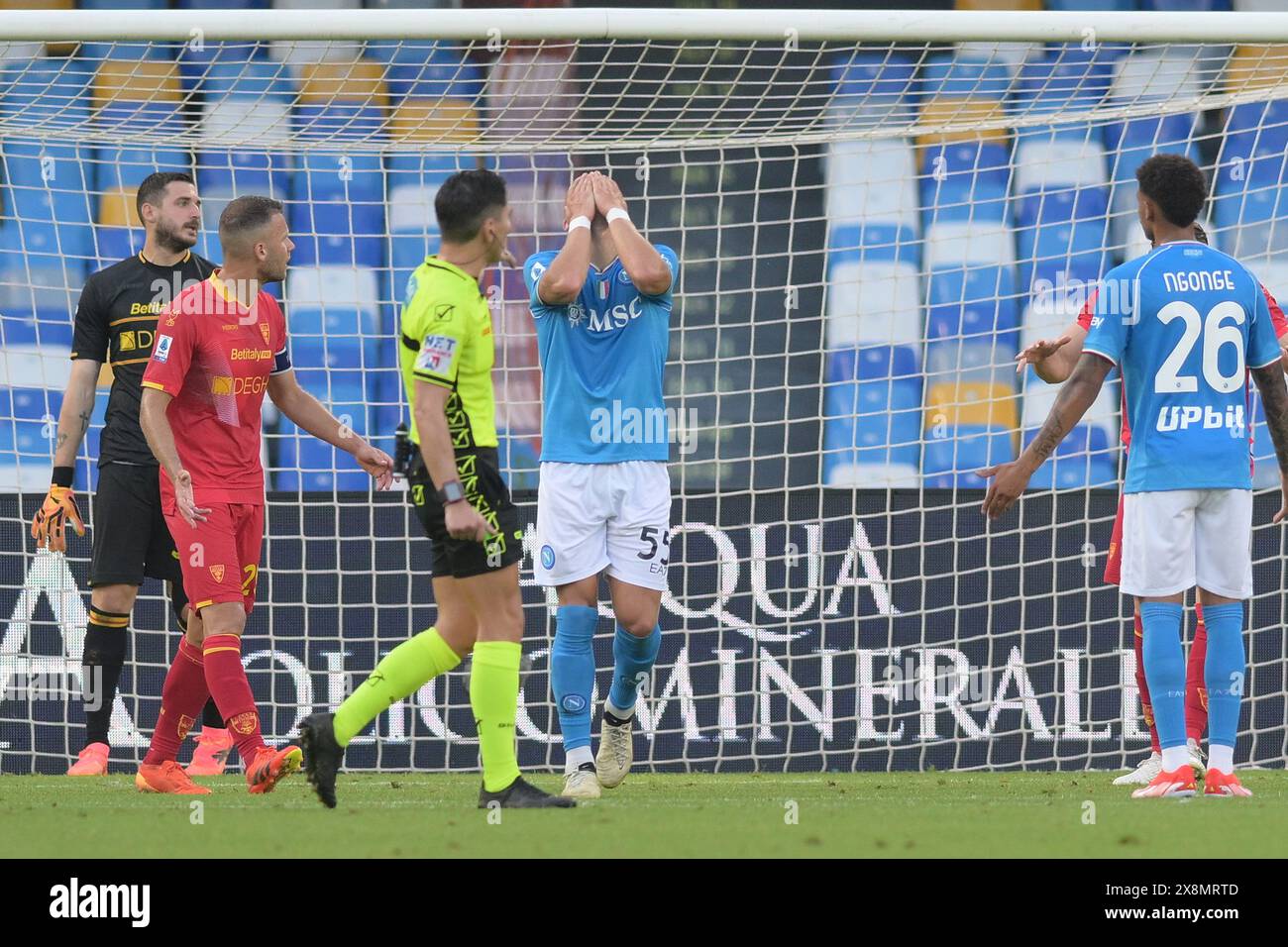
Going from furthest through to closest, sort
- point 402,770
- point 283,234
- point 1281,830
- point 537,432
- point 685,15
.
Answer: point 537,432
point 402,770
point 685,15
point 283,234
point 1281,830

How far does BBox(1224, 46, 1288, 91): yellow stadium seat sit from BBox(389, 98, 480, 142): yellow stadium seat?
311 centimetres

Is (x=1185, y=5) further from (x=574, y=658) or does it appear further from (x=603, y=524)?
(x=574, y=658)

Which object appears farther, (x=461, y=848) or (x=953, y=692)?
(x=953, y=692)

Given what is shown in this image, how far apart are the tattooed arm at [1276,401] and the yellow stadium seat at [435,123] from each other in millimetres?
3508

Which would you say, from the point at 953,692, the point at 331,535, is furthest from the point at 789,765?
the point at 331,535

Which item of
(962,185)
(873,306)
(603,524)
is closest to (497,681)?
(603,524)

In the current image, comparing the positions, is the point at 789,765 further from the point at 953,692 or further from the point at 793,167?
the point at 793,167

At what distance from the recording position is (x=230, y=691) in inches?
197

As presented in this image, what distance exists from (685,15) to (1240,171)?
12.4 feet

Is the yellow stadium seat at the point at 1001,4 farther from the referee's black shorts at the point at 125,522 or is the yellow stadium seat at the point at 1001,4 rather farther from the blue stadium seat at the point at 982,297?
the referee's black shorts at the point at 125,522

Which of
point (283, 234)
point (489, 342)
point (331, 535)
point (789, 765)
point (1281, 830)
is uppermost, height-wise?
point (283, 234)

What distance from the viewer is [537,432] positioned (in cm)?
814

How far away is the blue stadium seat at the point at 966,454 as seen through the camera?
8383mm

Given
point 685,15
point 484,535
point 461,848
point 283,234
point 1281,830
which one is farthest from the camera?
point 685,15
